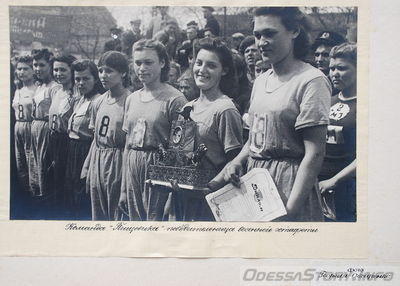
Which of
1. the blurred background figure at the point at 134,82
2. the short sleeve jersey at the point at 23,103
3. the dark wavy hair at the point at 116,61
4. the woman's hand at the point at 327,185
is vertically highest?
the dark wavy hair at the point at 116,61

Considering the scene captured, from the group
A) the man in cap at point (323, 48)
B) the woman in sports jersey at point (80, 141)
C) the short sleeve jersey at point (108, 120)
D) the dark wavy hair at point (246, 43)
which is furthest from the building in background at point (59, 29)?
the man in cap at point (323, 48)

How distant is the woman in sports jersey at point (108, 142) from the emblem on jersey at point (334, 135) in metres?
0.98

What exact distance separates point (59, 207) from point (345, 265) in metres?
1.40

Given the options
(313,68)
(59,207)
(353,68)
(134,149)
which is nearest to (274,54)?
(313,68)

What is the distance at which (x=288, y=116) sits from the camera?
266cm

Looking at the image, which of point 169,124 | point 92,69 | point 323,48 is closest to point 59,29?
point 92,69

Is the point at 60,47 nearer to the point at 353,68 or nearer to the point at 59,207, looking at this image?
the point at 59,207

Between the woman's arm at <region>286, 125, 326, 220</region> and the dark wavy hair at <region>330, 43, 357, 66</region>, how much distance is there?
1.13ft

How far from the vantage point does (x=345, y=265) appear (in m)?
2.70

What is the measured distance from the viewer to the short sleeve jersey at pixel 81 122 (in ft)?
9.12

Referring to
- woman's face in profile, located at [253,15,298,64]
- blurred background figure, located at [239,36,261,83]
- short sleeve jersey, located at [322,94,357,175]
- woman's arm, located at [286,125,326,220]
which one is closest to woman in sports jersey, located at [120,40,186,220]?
blurred background figure, located at [239,36,261,83]

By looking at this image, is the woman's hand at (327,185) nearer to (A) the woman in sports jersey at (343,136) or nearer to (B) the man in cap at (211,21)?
(A) the woman in sports jersey at (343,136)

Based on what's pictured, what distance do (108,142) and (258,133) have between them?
72 cm

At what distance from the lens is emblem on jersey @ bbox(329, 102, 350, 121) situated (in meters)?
2.69
